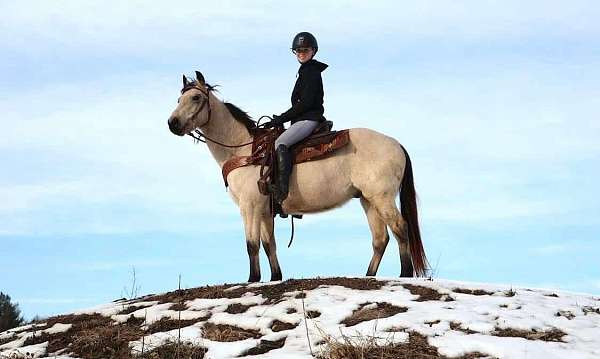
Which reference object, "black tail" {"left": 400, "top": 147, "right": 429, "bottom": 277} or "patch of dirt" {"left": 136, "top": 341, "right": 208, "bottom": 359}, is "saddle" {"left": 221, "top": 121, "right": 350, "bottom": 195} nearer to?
"black tail" {"left": 400, "top": 147, "right": 429, "bottom": 277}

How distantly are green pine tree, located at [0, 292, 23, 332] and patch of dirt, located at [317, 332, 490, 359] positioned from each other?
16189 mm

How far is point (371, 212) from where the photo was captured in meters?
12.3

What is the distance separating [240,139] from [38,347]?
15.7 feet

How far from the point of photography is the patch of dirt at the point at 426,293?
9633 millimetres

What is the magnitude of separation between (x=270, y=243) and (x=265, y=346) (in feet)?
13.7

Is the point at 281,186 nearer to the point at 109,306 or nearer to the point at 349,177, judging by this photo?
the point at 349,177

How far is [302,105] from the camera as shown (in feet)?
40.0

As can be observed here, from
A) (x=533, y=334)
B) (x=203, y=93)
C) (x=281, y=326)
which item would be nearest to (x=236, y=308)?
(x=281, y=326)

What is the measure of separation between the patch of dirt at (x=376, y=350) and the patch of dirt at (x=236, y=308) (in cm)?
196

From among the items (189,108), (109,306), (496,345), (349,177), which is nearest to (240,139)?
(189,108)

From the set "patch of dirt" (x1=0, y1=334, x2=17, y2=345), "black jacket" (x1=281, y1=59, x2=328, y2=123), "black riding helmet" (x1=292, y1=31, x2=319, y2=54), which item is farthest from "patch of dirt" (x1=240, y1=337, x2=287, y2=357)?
"black riding helmet" (x1=292, y1=31, x2=319, y2=54)

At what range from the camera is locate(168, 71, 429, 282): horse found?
1188 cm

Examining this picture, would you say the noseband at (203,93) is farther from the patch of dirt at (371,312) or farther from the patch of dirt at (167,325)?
the patch of dirt at (371,312)

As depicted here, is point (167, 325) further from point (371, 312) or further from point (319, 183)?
point (319, 183)
